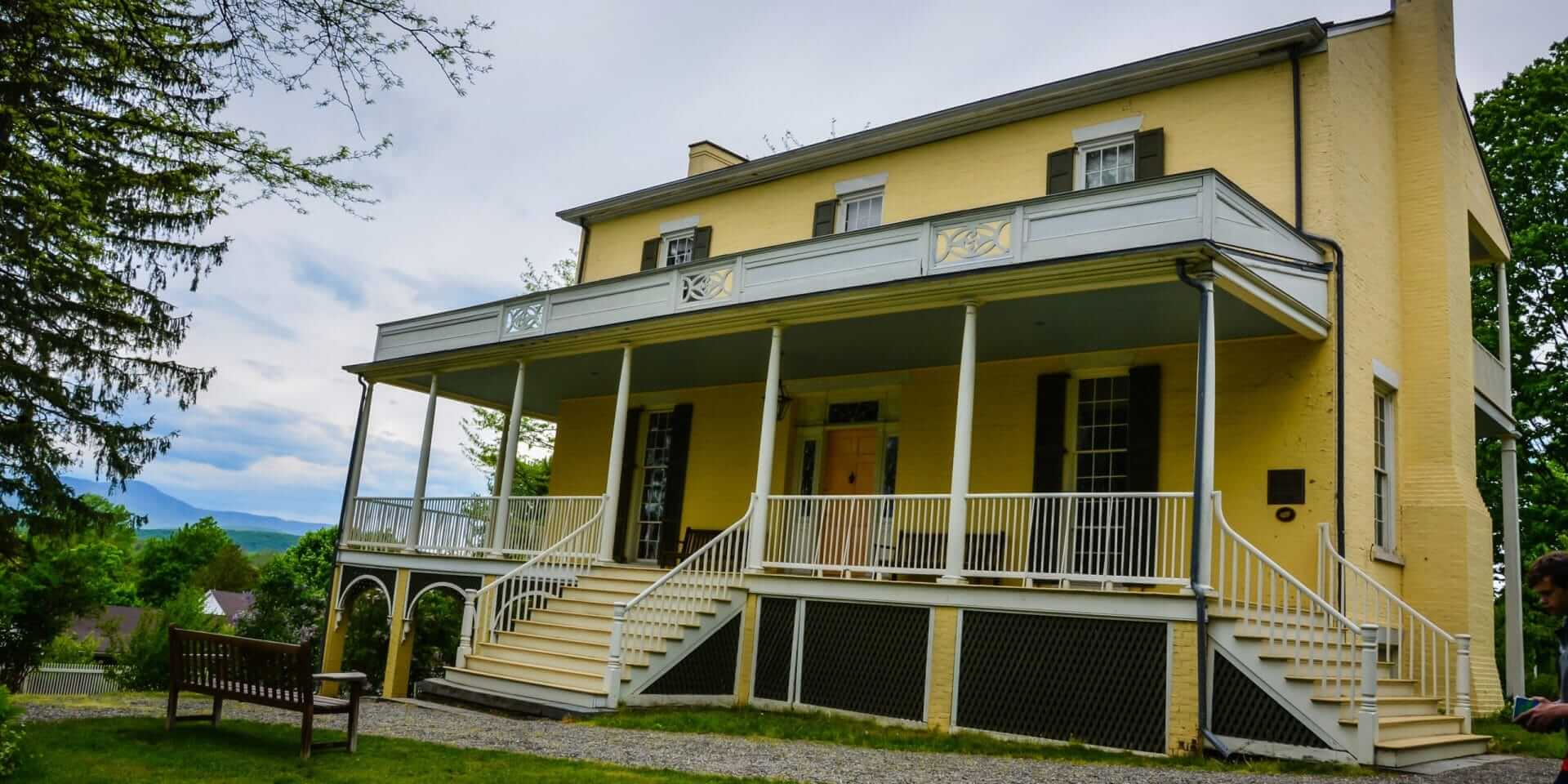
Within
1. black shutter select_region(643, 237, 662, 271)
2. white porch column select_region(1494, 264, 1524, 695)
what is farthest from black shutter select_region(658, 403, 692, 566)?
white porch column select_region(1494, 264, 1524, 695)

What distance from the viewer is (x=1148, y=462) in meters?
12.5

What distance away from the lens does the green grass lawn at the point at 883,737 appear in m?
8.68

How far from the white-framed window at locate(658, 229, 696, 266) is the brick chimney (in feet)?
5.16

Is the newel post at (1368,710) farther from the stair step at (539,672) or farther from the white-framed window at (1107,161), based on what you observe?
the white-framed window at (1107,161)

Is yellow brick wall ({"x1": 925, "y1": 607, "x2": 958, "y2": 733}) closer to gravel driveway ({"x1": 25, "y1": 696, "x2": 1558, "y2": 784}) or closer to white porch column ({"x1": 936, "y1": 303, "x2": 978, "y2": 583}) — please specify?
white porch column ({"x1": 936, "y1": 303, "x2": 978, "y2": 583})

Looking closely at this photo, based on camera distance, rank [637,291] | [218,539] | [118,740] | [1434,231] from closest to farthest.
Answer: [118,740]
[1434,231]
[637,291]
[218,539]

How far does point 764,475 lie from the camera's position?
13031 millimetres

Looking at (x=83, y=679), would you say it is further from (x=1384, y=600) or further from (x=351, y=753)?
(x=1384, y=600)

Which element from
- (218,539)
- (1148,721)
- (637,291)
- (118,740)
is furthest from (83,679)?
(1148,721)

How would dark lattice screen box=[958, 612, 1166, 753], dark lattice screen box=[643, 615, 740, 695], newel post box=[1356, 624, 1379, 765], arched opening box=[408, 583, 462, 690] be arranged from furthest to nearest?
arched opening box=[408, 583, 462, 690], dark lattice screen box=[643, 615, 740, 695], dark lattice screen box=[958, 612, 1166, 753], newel post box=[1356, 624, 1379, 765]

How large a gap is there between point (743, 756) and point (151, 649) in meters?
18.5

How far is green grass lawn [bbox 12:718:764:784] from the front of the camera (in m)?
A: 6.93

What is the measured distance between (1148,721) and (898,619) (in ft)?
8.68

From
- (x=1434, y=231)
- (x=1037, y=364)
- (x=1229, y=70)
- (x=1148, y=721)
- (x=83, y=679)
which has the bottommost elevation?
(x=83, y=679)
